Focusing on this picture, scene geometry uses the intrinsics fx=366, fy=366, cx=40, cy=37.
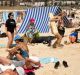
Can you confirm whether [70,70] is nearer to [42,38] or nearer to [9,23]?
[9,23]

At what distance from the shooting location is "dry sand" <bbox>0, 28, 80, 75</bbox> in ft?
27.6

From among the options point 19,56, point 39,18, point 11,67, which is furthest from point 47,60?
point 39,18

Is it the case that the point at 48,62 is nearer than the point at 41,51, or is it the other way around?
the point at 48,62

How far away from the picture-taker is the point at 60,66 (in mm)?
8836

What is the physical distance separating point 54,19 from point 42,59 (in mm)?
2858

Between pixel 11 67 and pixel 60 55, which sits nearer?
pixel 11 67

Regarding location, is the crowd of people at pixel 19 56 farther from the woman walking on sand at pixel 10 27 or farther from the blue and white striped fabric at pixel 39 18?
the blue and white striped fabric at pixel 39 18

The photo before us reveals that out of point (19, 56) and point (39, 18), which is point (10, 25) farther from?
point (39, 18)

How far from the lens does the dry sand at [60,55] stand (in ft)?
27.6

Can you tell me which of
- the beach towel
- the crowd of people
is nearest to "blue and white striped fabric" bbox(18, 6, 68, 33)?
the crowd of people

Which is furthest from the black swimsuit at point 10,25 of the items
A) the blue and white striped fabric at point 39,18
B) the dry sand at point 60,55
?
the blue and white striped fabric at point 39,18

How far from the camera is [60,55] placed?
34.2 feet

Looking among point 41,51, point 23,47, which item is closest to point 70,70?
point 23,47

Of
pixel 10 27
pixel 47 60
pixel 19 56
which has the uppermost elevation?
pixel 10 27
